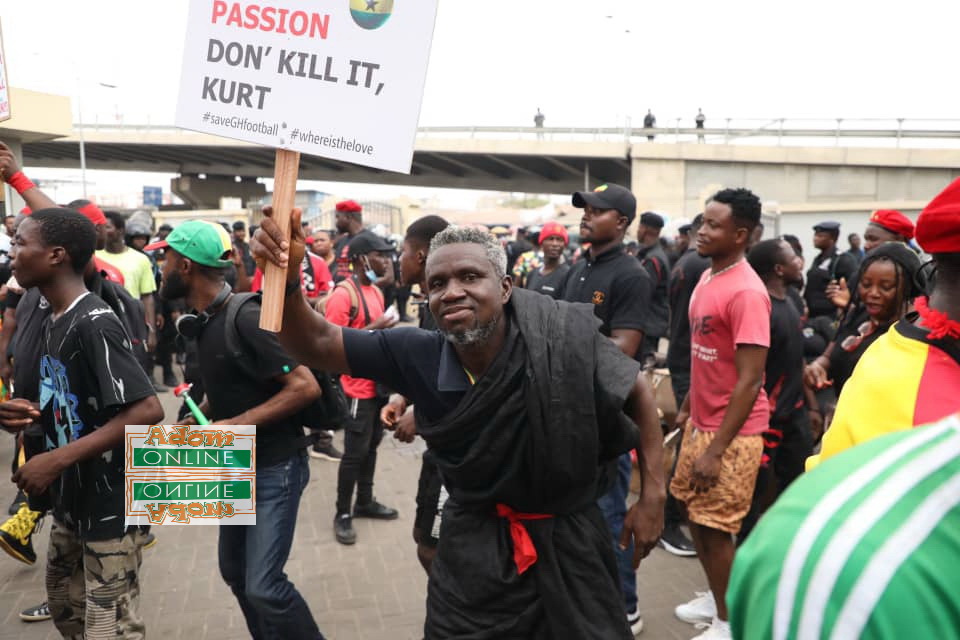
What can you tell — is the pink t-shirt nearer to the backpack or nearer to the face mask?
the backpack

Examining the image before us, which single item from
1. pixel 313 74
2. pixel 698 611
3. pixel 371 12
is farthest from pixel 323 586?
pixel 371 12

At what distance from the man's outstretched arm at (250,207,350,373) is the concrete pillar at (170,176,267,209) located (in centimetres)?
5085

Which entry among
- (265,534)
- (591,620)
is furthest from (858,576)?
(265,534)

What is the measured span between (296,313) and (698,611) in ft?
9.92

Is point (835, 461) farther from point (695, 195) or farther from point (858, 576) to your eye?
point (695, 195)

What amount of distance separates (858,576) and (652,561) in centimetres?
454

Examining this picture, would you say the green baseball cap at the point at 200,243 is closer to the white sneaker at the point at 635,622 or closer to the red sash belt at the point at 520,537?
the red sash belt at the point at 520,537

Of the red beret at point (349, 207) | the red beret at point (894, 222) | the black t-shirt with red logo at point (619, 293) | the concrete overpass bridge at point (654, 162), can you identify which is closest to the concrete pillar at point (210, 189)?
the concrete overpass bridge at point (654, 162)

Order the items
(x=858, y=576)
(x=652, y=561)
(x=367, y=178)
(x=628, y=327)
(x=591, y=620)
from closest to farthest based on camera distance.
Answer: (x=858, y=576)
(x=591, y=620)
(x=628, y=327)
(x=652, y=561)
(x=367, y=178)

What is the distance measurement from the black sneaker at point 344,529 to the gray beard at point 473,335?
329 centimetres

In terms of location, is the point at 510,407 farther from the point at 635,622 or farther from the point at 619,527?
the point at 635,622

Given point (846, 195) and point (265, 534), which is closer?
point (265, 534)

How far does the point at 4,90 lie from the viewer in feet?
12.0

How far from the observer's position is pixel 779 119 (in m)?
26.1
